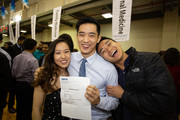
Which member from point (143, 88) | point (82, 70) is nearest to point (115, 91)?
point (143, 88)

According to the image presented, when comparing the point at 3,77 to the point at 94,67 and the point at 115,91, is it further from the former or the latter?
the point at 115,91

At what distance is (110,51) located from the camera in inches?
48.3

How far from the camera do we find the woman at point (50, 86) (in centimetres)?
119

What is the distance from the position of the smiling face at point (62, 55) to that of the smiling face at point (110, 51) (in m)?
0.41

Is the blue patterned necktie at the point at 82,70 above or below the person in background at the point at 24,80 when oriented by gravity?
above

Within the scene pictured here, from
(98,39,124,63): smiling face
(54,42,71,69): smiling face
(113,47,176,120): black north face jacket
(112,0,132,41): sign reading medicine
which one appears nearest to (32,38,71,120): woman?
(54,42,71,69): smiling face

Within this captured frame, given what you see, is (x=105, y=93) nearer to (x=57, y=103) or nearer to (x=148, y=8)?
(x=57, y=103)

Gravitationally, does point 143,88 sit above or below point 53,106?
above

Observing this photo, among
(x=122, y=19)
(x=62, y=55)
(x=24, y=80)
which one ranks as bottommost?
(x=24, y=80)

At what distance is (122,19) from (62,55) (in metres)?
1.18

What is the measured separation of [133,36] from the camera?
528 centimetres

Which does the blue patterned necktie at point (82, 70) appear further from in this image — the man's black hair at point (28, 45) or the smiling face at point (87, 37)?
the man's black hair at point (28, 45)

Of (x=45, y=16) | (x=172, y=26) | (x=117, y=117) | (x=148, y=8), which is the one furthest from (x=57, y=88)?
(x=172, y=26)

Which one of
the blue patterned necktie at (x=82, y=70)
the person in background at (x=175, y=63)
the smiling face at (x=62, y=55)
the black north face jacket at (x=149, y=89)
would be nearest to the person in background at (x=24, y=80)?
the smiling face at (x=62, y=55)
